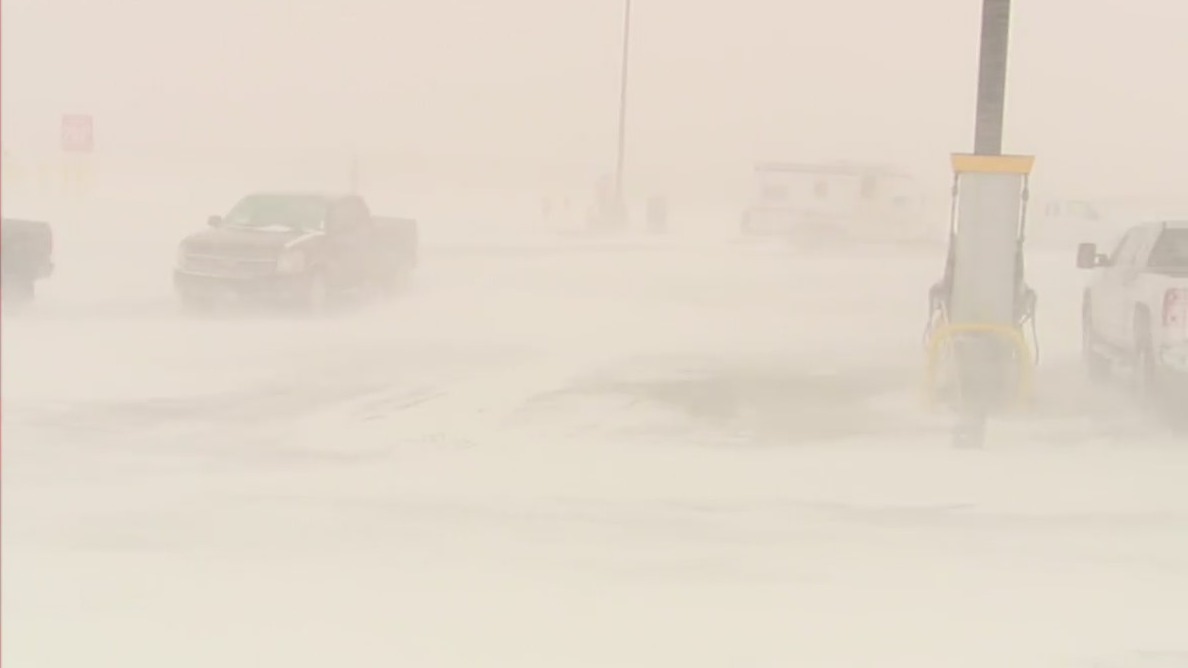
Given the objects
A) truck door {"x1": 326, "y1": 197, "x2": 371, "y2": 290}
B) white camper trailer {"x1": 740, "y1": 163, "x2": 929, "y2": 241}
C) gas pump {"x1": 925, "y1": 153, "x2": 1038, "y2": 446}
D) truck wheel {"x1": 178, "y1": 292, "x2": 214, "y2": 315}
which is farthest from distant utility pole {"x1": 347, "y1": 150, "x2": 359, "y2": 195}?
gas pump {"x1": 925, "y1": 153, "x2": 1038, "y2": 446}

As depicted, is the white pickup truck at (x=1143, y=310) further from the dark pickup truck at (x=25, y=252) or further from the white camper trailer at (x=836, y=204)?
the dark pickup truck at (x=25, y=252)

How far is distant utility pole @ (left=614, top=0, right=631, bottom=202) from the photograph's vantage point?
13.3ft

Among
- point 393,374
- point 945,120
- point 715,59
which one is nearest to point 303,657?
point 393,374

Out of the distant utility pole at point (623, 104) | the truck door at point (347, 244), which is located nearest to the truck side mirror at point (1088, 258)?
the distant utility pole at point (623, 104)

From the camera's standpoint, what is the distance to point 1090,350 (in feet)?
13.0

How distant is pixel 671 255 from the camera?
4016 millimetres

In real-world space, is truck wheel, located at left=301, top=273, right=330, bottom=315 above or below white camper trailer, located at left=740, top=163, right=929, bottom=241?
below

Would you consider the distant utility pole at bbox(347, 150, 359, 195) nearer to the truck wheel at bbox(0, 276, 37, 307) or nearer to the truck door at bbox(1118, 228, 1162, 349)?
the truck wheel at bbox(0, 276, 37, 307)

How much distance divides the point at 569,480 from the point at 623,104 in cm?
110

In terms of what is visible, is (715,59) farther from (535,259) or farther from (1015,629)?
(1015,629)

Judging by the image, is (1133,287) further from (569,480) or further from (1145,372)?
(569,480)

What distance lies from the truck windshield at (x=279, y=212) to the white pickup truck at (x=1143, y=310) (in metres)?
2.17

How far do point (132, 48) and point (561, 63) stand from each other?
1210 mm

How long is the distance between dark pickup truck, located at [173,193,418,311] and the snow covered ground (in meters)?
0.08
